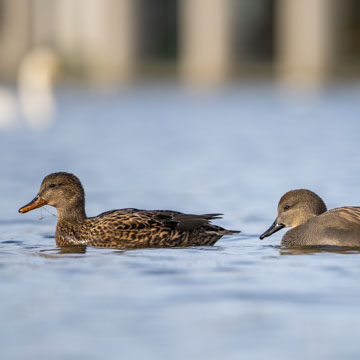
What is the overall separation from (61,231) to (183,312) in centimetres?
318

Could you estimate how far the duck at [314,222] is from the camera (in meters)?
8.70

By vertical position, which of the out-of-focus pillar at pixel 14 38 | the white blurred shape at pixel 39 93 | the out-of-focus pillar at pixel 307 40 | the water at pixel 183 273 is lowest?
the water at pixel 183 273

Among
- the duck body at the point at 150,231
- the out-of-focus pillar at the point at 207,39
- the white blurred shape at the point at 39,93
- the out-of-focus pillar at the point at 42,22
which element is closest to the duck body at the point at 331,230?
the duck body at the point at 150,231

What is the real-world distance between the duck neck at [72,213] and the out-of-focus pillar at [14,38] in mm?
46571

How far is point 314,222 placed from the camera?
8.98 metres

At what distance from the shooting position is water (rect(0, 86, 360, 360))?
5801mm

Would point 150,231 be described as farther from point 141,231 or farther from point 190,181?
point 190,181

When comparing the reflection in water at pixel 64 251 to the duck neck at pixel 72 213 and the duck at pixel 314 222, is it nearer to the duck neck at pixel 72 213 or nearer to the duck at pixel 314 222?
the duck neck at pixel 72 213

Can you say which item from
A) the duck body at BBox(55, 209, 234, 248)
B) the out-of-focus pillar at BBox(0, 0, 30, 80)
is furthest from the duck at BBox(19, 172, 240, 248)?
the out-of-focus pillar at BBox(0, 0, 30, 80)

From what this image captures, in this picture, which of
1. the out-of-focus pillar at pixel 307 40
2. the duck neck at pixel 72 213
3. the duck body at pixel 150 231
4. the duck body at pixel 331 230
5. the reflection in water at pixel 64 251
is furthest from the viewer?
the out-of-focus pillar at pixel 307 40

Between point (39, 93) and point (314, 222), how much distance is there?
23931 millimetres

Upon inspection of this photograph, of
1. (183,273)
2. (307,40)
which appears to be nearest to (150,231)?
(183,273)

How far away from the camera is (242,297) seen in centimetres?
683

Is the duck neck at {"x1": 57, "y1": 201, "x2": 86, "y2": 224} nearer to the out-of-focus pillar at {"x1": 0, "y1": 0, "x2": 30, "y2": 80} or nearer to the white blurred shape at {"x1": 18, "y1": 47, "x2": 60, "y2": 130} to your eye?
the white blurred shape at {"x1": 18, "y1": 47, "x2": 60, "y2": 130}
